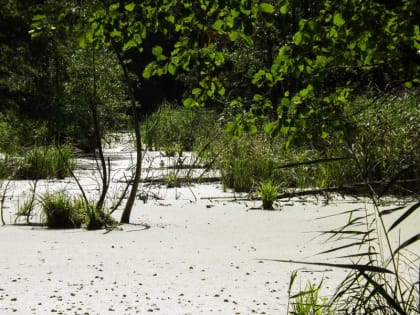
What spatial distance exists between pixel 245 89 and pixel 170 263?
1314cm

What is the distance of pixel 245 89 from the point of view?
666 inches

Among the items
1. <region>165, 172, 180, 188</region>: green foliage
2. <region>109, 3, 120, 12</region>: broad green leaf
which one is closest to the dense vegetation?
<region>109, 3, 120, 12</region>: broad green leaf

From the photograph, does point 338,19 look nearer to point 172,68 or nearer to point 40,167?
point 172,68

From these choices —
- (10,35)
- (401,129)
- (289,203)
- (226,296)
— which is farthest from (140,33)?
(10,35)

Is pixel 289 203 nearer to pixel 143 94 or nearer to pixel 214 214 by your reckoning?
pixel 214 214

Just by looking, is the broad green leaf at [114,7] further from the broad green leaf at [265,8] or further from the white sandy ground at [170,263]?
the white sandy ground at [170,263]

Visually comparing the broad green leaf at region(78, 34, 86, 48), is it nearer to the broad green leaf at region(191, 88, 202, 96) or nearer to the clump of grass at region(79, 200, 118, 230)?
the broad green leaf at region(191, 88, 202, 96)

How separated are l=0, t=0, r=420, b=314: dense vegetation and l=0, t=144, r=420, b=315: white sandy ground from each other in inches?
17.8

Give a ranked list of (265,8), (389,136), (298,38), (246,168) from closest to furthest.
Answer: (265,8) → (298,38) → (389,136) → (246,168)

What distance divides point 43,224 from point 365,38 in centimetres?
328

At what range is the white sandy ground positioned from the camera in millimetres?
3178

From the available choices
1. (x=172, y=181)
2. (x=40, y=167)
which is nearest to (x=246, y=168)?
(x=172, y=181)

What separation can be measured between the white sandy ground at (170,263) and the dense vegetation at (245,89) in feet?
1.48

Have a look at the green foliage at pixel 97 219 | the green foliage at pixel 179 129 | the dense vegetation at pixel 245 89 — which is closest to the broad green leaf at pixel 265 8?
the dense vegetation at pixel 245 89
